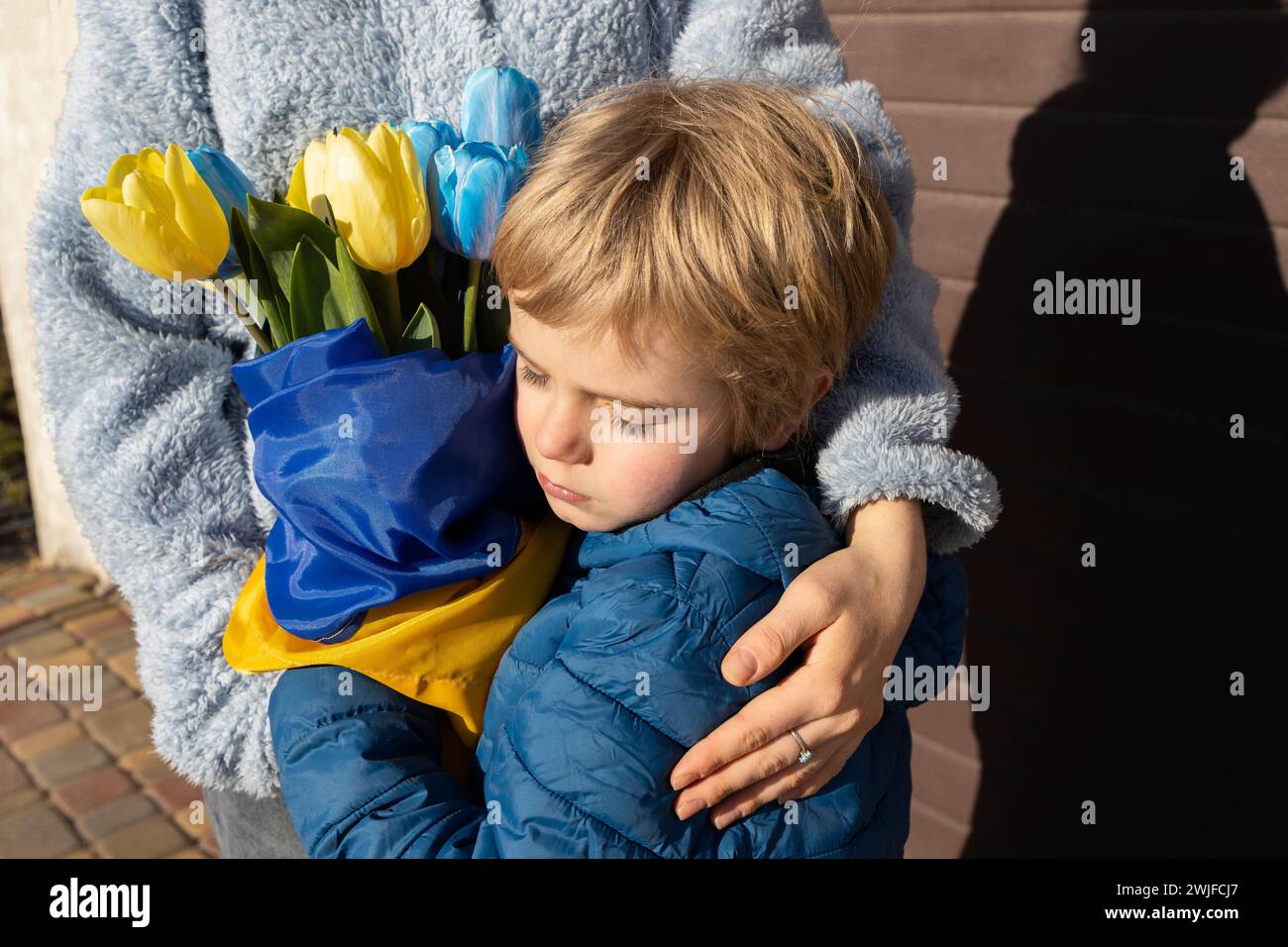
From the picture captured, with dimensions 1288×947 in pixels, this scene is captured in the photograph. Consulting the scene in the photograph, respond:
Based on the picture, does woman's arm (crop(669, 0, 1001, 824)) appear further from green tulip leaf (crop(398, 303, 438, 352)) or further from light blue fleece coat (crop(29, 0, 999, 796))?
green tulip leaf (crop(398, 303, 438, 352))

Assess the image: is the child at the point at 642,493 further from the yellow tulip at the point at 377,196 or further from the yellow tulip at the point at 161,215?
the yellow tulip at the point at 161,215

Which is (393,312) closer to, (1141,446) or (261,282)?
(261,282)

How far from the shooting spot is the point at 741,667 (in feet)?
3.86

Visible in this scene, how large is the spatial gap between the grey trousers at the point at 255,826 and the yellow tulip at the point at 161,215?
743 mm

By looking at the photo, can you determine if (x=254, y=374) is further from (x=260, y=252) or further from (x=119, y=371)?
(x=119, y=371)

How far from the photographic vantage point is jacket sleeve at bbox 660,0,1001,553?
1.43 meters

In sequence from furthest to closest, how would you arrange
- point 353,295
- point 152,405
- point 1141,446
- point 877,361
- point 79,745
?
point 79,745 → point 1141,446 → point 877,361 → point 152,405 → point 353,295

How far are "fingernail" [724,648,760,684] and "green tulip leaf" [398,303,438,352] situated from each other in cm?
53

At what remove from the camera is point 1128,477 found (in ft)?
7.48

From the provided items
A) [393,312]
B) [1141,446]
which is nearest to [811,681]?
[393,312]

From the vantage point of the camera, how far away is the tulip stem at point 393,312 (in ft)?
4.25

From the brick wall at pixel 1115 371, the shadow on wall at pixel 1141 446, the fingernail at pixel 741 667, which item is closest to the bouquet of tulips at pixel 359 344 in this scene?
the fingernail at pixel 741 667

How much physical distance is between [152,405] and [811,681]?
95 centimetres

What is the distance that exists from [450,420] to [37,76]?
3.33 meters
